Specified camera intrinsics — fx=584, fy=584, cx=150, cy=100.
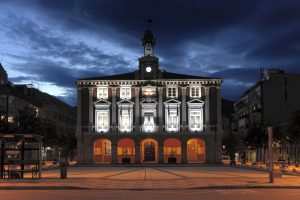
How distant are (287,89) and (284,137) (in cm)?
2619

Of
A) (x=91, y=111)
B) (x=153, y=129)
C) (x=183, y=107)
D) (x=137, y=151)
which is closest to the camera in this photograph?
(x=137, y=151)

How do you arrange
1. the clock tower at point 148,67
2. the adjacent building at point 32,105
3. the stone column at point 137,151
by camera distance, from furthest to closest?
the clock tower at point 148,67
the stone column at point 137,151
the adjacent building at point 32,105

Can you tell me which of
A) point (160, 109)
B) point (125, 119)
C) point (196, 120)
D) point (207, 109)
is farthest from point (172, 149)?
point (125, 119)

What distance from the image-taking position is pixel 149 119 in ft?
330

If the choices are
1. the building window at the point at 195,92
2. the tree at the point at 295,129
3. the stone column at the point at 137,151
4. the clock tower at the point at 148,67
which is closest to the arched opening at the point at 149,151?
the stone column at the point at 137,151

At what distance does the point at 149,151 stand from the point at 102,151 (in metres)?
8.14

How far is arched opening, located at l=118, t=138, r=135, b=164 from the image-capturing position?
99.8 metres

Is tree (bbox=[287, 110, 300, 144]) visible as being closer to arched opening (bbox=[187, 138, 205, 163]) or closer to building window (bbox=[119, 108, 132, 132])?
arched opening (bbox=[187, 138, 205, 163])

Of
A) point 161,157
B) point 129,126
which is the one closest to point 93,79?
point 129,126

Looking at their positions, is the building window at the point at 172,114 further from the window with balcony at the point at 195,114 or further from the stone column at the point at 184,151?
the stone column at the point at 184,151

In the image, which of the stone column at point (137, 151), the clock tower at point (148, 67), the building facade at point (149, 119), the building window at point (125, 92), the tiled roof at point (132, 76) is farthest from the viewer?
the clock tower at point (148, 67)

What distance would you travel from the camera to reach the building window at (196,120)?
9994cm

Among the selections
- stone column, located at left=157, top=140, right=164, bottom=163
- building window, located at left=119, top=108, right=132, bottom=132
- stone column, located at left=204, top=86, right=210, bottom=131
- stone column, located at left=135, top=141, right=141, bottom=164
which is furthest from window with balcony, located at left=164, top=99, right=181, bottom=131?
building window, located at left=119, top=108, right=132, bottom=132

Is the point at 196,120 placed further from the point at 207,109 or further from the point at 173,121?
the point at 173,121
